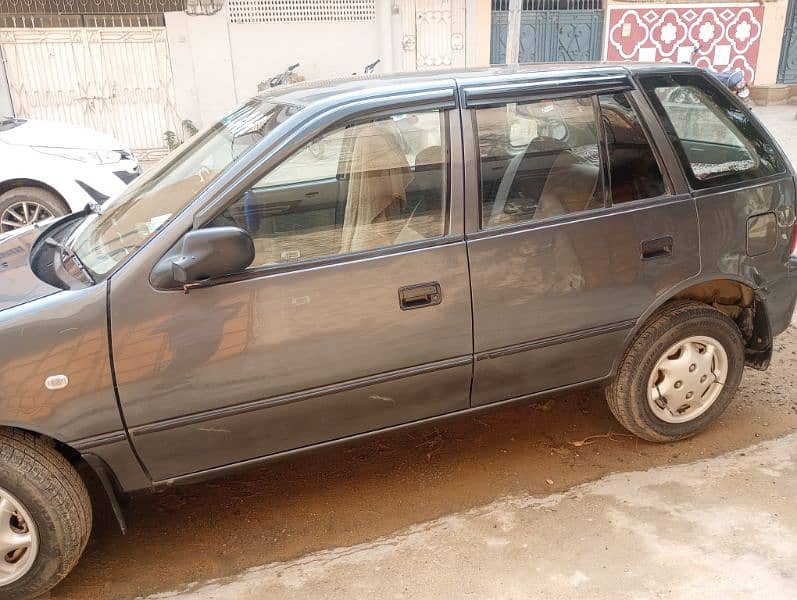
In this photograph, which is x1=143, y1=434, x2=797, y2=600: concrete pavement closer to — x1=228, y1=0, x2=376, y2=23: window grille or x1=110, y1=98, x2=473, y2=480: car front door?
x1=110, y1=98, x2=473, y2=480: car front door

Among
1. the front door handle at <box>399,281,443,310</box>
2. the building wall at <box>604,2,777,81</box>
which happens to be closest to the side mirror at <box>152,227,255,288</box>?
the front door handle at <box>399,281,443,310</box>

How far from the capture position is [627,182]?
3010 mm

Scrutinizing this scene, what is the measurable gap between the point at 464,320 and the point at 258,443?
36.5 inches

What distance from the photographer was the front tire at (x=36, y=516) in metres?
2.32

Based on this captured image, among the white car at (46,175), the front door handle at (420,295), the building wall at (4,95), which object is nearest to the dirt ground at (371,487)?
the front door handle at (420,295)

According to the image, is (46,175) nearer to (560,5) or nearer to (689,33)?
(560,5)

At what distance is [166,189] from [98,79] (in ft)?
32.8

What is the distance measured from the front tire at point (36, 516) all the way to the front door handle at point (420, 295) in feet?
4.40

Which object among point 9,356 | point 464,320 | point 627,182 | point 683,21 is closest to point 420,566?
point 464,320

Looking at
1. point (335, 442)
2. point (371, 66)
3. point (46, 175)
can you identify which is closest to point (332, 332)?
point (335, 442)

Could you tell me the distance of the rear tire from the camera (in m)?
6.16

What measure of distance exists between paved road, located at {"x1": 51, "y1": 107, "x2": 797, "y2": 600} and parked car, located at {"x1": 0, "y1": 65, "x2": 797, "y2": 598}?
0.30 metres

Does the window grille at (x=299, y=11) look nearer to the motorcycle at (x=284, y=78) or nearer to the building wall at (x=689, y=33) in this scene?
the motorcycle at (x=284, y=78)

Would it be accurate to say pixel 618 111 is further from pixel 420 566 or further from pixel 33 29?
pixel 33 29
